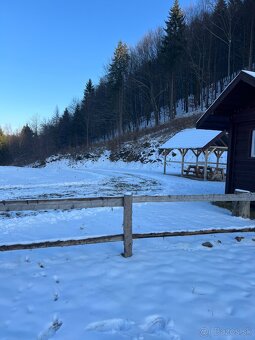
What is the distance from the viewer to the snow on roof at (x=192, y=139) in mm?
25875

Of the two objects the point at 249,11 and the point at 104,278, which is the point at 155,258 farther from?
the point at 249,11

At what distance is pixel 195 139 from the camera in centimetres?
2767

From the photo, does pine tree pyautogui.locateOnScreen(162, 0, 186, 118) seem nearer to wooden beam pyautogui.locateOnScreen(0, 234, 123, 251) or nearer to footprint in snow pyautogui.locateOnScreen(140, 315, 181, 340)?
wooden beam pyautogui.locateOnScreen(0, 234, 123, 251)

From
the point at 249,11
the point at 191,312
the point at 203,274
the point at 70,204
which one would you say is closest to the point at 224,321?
the point at 191,312

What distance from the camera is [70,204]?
220 inches

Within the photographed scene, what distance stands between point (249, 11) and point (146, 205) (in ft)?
157

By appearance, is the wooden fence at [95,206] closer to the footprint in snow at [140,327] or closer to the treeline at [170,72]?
the footprint in snow at [140,327]

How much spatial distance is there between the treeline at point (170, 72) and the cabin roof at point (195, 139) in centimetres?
1990

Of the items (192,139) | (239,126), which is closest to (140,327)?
(239,126)

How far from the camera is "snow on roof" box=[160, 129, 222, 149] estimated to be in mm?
25875

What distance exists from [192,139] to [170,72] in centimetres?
3216

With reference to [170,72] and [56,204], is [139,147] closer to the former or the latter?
[170,72]

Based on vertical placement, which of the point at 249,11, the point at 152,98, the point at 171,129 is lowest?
the point at 171,129

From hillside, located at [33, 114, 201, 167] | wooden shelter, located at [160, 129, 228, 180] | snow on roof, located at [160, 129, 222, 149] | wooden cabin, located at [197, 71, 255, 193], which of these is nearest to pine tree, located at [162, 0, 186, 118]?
hillside, located at [33, 114, 201, 167]
